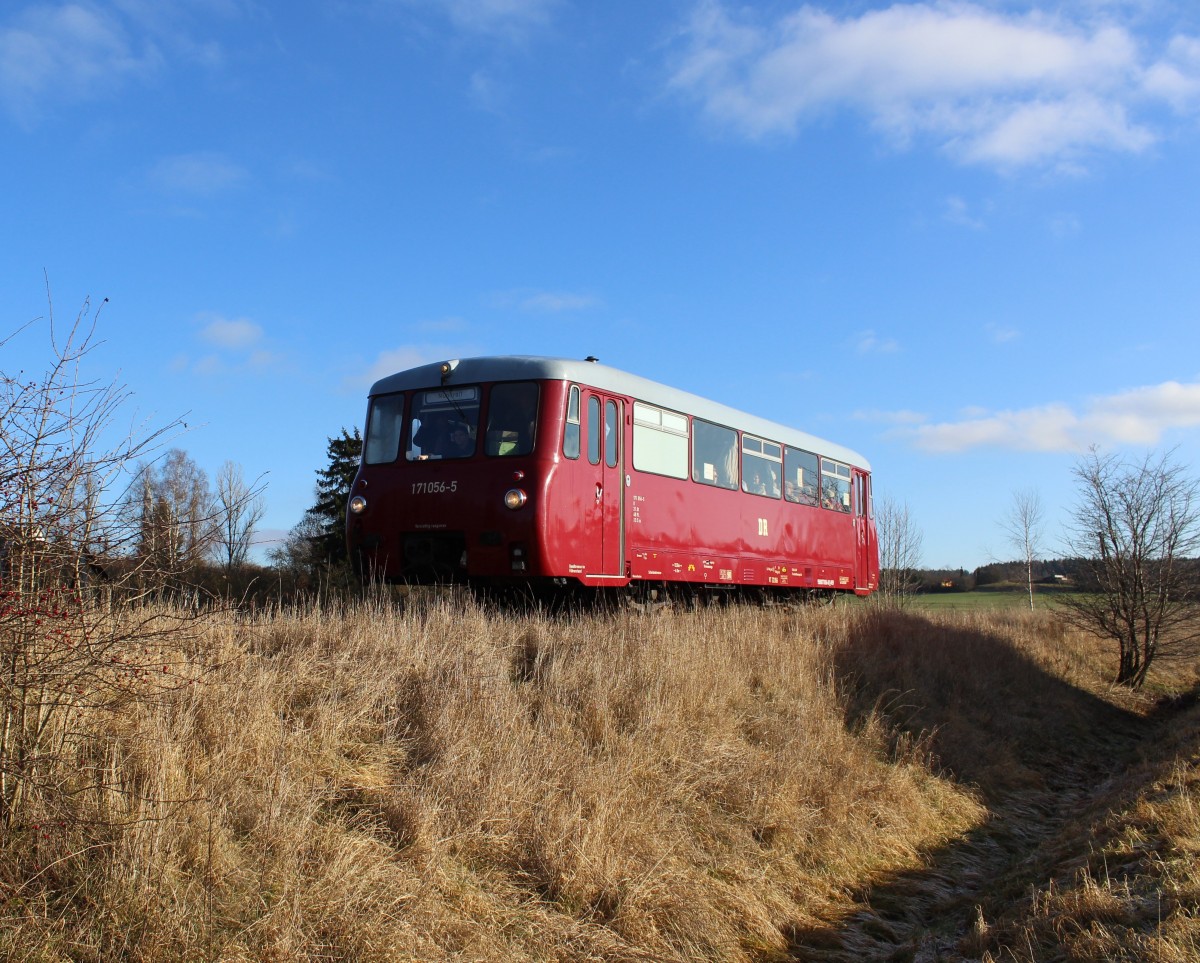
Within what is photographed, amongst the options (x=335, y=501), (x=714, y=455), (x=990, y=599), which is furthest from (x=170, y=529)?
(x=990, y=599)

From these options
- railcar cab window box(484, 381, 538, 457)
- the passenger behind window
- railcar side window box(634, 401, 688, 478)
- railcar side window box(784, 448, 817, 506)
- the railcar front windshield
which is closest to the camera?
railcar cab window box(484, 381, 538, 457)

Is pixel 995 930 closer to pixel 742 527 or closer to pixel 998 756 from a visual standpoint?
pixel 998 756

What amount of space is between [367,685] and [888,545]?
121ft

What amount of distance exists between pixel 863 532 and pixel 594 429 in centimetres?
1133

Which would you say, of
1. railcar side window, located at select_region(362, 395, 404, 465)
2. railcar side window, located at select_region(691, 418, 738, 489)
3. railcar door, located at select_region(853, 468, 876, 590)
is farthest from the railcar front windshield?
railcar door, located at select_region(853, 468, 876, 590)

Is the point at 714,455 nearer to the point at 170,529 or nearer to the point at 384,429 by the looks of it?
the point at 384,429

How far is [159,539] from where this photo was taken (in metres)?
5.31

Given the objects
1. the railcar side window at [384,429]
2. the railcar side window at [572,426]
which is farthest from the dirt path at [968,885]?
the railcar side window at [384,429]

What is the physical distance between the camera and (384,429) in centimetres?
1267

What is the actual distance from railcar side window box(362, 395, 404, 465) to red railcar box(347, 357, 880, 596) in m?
0.02

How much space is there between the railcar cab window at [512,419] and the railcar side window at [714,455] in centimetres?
334

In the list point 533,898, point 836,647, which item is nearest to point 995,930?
point 533,898

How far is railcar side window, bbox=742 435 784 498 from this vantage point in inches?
623

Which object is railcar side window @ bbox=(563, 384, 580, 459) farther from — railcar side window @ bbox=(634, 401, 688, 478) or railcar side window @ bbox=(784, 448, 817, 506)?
railcar side window @ bbox=(784, 448, 817, 506)
